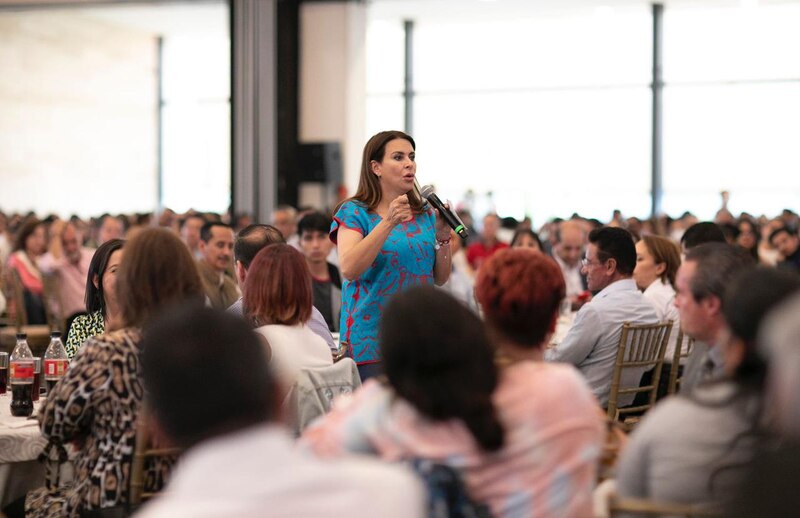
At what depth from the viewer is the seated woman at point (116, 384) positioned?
268cm

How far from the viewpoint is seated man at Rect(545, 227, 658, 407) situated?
4.40 metres

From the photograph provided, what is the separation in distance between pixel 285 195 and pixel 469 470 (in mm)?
12008

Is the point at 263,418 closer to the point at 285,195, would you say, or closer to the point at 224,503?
the point at 224,503

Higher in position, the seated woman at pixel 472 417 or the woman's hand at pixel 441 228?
the woman's hand at pixel 441 228

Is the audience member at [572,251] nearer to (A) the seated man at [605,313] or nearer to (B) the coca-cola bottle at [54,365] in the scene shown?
(A) the seated man at [605,313]

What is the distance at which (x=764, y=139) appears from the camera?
16141 millimetres

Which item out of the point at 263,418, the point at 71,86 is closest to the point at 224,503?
the point at 263,418

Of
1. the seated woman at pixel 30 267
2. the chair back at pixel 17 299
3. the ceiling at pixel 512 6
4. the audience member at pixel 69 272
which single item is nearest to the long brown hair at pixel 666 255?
the chair back at pixel 17 299

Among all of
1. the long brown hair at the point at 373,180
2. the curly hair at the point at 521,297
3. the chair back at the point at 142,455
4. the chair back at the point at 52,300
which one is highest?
the long brown hair at the point at 373,180

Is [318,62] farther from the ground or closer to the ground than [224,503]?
farther from the ground

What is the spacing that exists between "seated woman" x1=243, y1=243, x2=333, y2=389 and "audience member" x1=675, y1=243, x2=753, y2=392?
1.08 m

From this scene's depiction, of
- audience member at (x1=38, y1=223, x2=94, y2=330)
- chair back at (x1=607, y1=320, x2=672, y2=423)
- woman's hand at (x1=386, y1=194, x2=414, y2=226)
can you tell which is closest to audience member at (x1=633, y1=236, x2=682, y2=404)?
chair back at (x1=607, y1=320, x2=672, y2=423)

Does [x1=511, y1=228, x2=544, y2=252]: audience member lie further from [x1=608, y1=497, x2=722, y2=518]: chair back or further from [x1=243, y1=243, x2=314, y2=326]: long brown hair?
[x1=608, y1=497, x2=722, y2=518]: chair back

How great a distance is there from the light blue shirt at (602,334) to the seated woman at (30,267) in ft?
17.7
